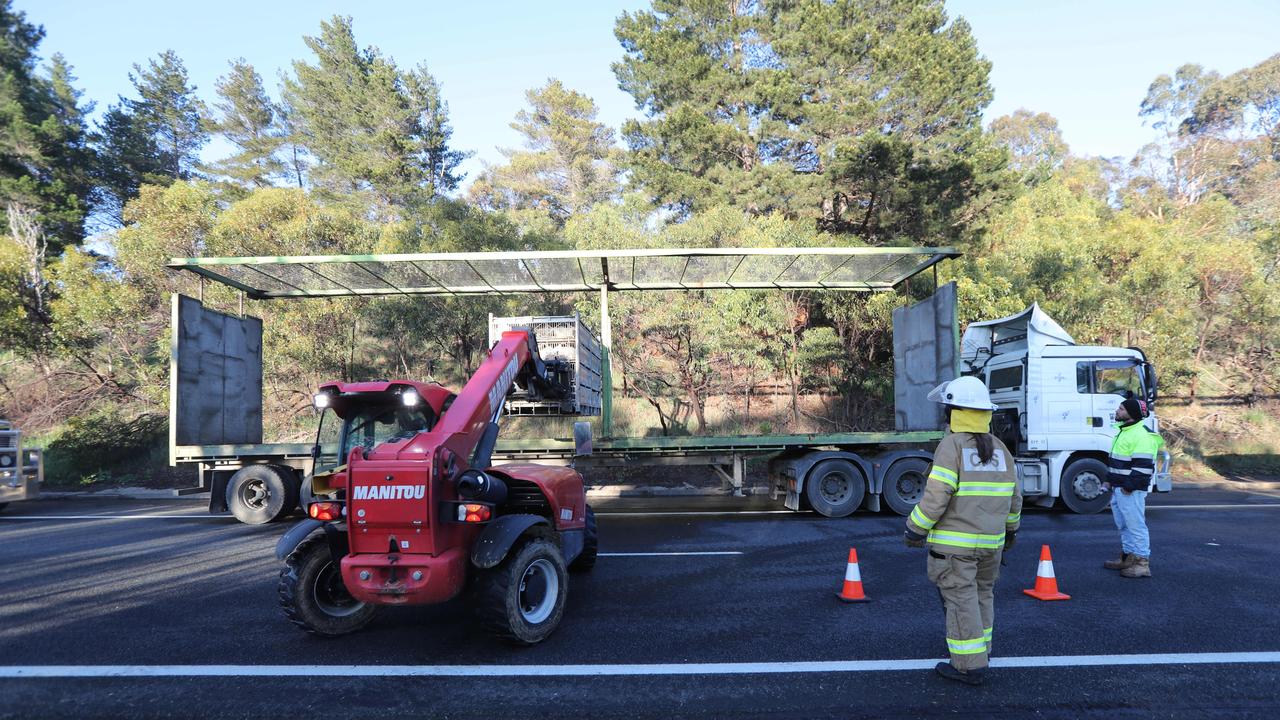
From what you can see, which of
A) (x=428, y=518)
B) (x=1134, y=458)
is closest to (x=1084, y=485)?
(x=1134, y=458)

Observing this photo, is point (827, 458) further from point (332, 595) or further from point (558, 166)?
point (558, 166)

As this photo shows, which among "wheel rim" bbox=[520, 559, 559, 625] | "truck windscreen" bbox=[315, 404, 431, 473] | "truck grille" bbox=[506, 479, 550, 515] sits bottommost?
"wheel rim" bbox=[520, 559, 559, 625]

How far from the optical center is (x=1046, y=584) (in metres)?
5.42

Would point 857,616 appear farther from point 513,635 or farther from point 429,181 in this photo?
point 429,181

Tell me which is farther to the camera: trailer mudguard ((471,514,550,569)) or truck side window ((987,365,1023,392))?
truck side window ((987,365,1023,392))

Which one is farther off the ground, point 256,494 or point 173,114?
point 173,114

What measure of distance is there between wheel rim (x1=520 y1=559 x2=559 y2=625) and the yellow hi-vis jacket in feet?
8.43

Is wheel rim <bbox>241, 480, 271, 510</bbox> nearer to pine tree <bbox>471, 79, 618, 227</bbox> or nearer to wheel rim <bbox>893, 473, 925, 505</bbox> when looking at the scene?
wheel rim <bbox>893, 473, 925, 505</bbox>

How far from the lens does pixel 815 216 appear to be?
19578 millimetres

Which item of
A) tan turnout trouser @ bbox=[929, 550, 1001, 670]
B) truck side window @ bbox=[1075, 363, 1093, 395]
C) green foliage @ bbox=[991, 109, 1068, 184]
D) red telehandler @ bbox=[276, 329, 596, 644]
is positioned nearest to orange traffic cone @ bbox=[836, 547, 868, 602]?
tan turnout trouser @ bbox=[929, 550, 1001, 670]

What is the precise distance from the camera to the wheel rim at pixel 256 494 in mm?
9453

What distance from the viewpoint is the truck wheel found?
31.7 ft

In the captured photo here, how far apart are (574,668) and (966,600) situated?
8.10 feet

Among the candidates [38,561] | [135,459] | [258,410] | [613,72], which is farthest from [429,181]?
[38,561]
